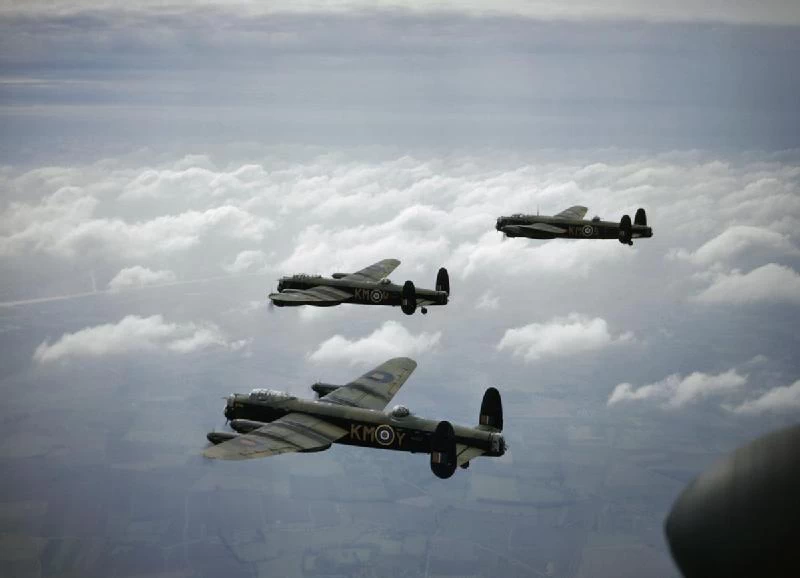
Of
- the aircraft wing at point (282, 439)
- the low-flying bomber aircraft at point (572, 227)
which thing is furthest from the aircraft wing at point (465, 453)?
the low-flying bomber aircraft at point (572, 227)

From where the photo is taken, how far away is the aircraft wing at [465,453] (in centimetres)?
5488

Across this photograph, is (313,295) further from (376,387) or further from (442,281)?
(376,387)

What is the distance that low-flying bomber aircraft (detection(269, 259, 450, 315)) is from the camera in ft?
242

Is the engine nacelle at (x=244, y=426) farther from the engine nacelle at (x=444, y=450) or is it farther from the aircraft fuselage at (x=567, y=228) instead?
the aircraft fuselage at (x=567, y=228)

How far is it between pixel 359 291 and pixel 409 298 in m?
5.80

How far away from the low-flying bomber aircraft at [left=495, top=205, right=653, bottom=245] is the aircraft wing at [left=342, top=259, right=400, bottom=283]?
36.5ft

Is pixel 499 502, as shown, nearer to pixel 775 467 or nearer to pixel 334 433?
pixel 334 433

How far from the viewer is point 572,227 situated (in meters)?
84.9

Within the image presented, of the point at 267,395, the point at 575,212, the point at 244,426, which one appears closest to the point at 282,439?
the point at 244,426

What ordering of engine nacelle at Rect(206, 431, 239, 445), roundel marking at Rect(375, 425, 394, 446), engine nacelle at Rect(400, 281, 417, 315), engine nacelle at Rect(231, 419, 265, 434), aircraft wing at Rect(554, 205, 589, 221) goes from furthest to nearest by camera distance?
aircraft wing at Rect(554, 205, 589, 221), engine nacelle at Rect(400, 281, 417, 315), engine nacelle at Rect(231, 419, 265, 434), roundel marking at Rect(375, 425, 394, 446), engine nacelle at Rect(206, 431, 239, 445)

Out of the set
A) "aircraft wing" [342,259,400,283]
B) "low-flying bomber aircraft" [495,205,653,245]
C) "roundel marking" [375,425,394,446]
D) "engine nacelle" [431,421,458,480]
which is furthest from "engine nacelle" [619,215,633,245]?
"engine nacelle" [431,421,458,480]

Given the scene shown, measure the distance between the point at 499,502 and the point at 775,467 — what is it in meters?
188

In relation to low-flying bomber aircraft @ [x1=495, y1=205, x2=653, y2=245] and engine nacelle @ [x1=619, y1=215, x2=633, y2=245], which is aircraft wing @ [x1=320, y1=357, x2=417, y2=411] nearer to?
low-flying bomber aircraft @ [x1=495, y1=205, x2=653, y2=245]

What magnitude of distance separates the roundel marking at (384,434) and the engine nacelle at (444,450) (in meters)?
5.48
